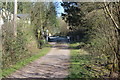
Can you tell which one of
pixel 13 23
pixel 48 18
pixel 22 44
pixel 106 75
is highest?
pixel 48 18

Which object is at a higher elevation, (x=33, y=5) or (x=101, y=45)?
(x=33, y=5)

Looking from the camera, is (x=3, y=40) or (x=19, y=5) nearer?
(x=3, y=40)

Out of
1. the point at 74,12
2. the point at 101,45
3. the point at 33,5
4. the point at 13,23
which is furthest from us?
the point at 74,12

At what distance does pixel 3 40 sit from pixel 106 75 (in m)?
4.74

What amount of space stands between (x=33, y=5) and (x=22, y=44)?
9.38 meters

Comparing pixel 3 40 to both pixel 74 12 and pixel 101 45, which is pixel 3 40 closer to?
pixel 101 45

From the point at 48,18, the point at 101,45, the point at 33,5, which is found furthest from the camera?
the point at 48,18

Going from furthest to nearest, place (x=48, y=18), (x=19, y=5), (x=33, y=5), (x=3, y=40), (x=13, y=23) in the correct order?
(x=48, y=18) < (x=33, y=5) < (x=19, y=5) < (x=13, y=23) < (x=3, y=40)

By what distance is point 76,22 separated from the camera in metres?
23.8

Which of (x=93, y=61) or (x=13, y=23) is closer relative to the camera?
(x=93, y=61)

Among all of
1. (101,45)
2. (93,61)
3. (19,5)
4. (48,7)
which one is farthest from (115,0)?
(48,7)

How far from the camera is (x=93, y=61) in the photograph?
9.01 metres

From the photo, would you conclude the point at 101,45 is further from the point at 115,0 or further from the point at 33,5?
the point at 33,5

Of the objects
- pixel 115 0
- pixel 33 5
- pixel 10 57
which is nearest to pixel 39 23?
pixel 33 5
